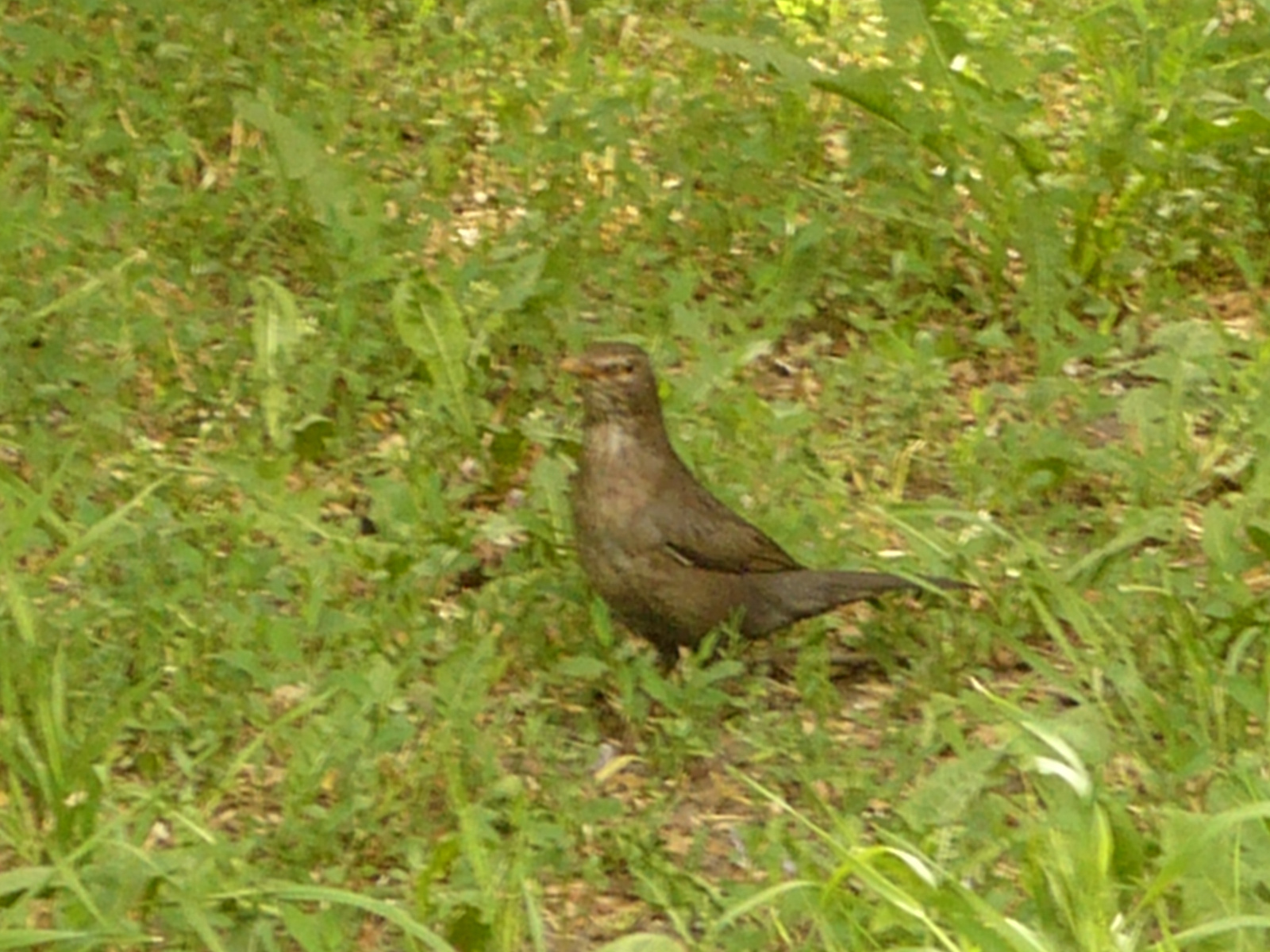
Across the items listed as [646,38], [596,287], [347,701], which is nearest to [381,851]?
[347,701]

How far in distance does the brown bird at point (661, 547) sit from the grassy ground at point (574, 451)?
11 cm

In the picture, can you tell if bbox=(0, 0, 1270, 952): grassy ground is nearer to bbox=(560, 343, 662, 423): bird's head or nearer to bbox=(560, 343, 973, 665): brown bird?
bbox=(560, 343, 973, 665): brown bird

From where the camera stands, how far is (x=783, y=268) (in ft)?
21.1

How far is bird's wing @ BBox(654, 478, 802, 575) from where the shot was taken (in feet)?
16.7

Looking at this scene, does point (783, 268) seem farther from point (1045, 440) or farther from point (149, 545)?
point (149, 545)

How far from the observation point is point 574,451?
5.61m

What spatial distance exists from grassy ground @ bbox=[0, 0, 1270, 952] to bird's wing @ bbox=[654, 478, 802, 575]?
21 cm

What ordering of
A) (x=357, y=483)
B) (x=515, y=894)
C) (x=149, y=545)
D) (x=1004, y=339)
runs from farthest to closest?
(x=1004, y=339) → (x=357, y=483) → (x=149, y=545) → (x=515, y=894)

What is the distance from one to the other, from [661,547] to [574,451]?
596mm

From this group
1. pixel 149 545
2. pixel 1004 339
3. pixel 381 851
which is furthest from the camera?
pixel 1004 339

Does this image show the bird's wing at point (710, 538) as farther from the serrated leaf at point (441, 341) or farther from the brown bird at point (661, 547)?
the serrated leaf at point (441, 341)

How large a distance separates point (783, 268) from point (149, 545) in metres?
2.03

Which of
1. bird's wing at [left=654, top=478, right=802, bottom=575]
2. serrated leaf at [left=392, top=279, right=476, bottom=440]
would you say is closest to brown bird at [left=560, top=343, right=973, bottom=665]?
bird's wing at [left=654, top=478, right=802, bottom=575]

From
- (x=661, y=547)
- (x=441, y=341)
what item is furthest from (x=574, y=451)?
(x=661, y=547)
